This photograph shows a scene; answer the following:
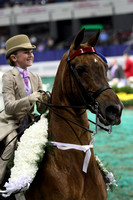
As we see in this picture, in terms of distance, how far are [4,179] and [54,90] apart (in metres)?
1.03

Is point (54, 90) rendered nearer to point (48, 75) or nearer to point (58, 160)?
point (58, 160)

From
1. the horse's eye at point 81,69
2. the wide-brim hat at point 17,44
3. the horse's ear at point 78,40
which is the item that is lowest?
Answer: the horse's eye at point 81,69

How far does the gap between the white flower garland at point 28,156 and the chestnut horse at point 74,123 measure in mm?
96

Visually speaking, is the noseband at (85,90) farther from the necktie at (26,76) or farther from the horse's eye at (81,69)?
the necktie at (26,76)

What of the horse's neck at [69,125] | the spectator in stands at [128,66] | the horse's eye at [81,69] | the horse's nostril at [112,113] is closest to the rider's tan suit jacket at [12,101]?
the horse's neck at [69,125]

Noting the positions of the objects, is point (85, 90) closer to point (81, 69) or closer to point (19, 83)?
point (81, 69)

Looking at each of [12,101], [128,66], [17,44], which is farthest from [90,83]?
[128,66]

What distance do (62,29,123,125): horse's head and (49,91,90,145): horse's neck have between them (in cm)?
13

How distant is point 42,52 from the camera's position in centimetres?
2492

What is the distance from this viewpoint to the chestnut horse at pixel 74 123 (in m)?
2.86

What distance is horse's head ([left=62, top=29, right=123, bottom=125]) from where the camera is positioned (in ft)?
8.96

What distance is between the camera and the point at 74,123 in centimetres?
312

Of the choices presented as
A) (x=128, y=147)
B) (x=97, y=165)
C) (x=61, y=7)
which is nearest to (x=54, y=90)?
(x=97, y=165)

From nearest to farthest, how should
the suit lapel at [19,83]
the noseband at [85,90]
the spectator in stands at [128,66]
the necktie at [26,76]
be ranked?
the noseband at [85,90] → the suit lapel at [19,83] → the necktie at [26,76] → the spectator in stands at [128,66]
